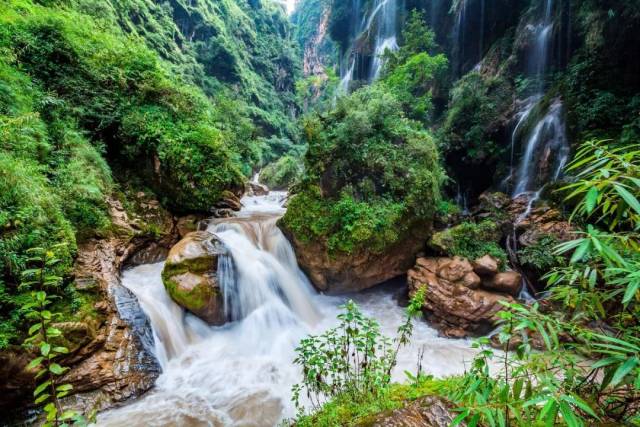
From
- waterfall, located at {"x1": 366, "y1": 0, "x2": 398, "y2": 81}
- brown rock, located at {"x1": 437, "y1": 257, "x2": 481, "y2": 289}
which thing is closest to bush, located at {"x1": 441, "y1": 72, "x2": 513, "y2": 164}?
brown rock, located at {"x1": 437, "y1": 257, "x2": 481, "y2": 289}

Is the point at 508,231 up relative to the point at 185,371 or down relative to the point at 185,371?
up

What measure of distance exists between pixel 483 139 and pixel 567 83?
2.83 m

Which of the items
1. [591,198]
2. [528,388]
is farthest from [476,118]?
[528,388]

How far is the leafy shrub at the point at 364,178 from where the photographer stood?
714 centimetres

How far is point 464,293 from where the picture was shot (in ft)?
21.1

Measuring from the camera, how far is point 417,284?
696 cm

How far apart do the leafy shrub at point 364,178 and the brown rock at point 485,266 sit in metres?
1.61

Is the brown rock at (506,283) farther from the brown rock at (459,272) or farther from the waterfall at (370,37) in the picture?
the waterfall at (370,37)

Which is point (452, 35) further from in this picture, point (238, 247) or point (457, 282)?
point (238, 247)

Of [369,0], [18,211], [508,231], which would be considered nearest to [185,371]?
[18,211]

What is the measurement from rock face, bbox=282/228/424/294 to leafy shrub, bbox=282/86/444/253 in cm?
28

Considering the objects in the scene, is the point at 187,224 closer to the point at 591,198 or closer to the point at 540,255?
the point at 591,198

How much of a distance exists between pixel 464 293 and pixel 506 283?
1.08 metres

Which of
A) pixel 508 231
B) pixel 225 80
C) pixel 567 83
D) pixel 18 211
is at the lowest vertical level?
pixel 508 231
